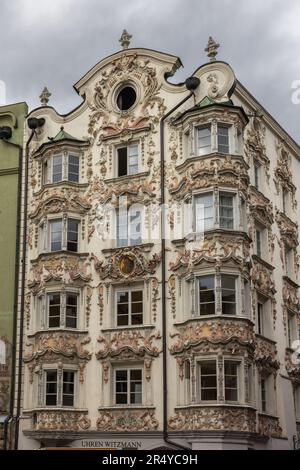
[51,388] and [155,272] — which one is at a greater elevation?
[155,272]

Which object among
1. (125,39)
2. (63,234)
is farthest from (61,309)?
(125,39)

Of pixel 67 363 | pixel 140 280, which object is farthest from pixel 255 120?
pixel 67 363

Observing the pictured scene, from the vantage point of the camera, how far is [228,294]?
34125mm

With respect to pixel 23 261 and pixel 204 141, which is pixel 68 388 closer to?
pixel 23 261

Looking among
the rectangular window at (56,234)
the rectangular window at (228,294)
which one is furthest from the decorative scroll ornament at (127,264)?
the rectangular window at (228,294)

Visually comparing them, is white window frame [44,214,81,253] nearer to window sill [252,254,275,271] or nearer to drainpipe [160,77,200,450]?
drainpipe [160,77,200,450]

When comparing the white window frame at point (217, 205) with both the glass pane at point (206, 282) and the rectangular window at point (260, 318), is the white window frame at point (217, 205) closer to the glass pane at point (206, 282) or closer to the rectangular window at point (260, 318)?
the glass pane at point (206, 282)

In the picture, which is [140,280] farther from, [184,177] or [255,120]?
[255,120]

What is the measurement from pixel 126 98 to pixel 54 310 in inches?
438

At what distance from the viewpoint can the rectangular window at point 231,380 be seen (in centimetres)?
3288

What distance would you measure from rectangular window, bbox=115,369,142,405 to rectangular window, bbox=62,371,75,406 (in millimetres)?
2094

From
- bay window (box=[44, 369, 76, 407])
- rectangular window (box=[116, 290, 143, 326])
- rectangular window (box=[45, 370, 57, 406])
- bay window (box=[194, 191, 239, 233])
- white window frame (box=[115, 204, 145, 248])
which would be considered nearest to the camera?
bay window (box=[194, 191, 239, 233])

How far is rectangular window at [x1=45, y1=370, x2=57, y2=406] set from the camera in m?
35.4

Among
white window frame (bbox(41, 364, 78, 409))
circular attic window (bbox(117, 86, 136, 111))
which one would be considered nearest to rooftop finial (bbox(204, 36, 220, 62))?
circular attic window (bbox(117, 86, 136, 111))
